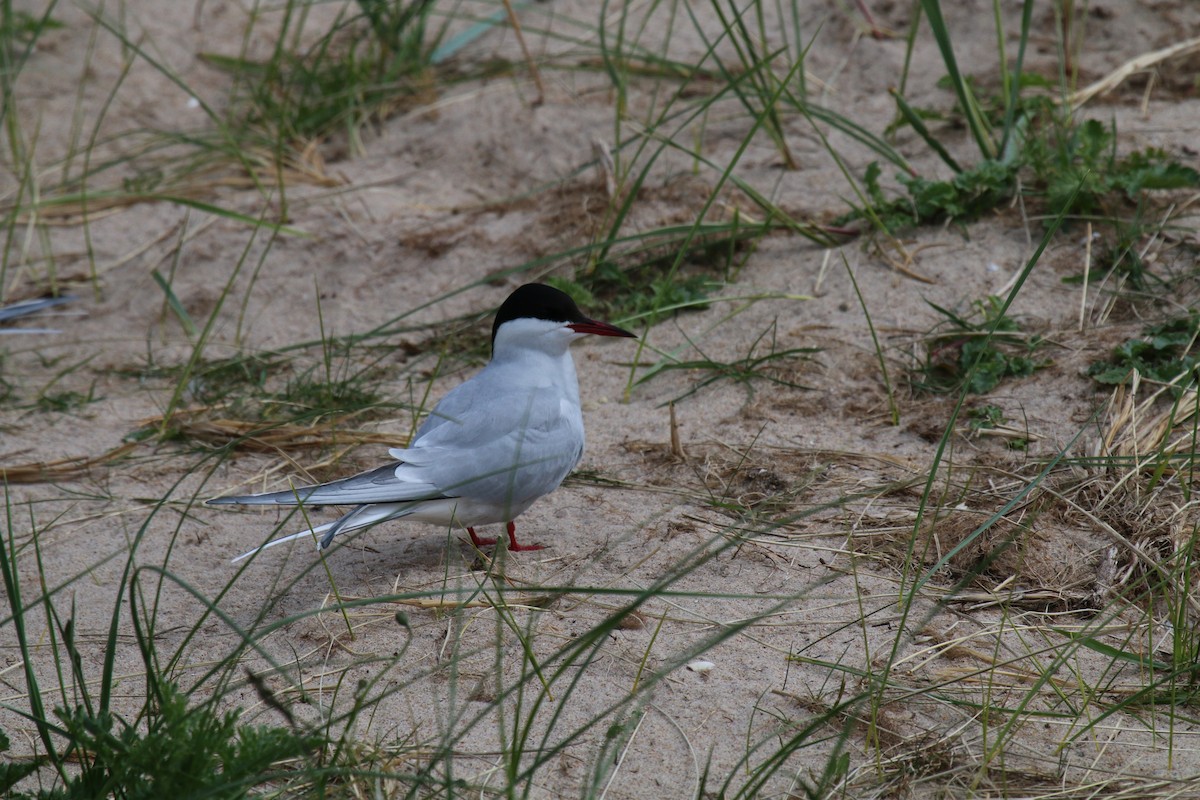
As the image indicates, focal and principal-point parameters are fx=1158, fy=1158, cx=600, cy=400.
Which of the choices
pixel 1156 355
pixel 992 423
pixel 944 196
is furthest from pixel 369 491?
pixel 944 196

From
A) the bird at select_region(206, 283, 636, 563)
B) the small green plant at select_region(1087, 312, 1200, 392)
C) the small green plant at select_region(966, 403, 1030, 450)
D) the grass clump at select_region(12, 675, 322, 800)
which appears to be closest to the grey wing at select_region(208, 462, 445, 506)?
the bird at select_region(206, 283, 636, 563)

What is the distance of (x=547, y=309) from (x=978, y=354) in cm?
124

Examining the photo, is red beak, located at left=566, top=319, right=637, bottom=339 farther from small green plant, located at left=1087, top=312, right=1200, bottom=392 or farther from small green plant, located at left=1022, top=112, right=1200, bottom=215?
small green plant, located at left=1022, top=112, right=1200, bottom=215

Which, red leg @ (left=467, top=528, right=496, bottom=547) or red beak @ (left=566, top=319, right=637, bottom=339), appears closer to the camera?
red leg @ (left=467, top=528, right=496, bottom=547)

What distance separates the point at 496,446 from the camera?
8.71ft

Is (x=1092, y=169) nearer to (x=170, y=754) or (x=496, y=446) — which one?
(x=496, y=446)

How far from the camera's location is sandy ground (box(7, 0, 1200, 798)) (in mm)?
2080

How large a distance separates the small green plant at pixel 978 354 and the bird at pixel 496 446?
0.98 m

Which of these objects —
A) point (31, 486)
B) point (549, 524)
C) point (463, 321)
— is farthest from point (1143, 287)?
point (31, 486)

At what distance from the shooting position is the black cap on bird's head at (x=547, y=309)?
288 cm

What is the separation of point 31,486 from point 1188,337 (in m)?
3.11

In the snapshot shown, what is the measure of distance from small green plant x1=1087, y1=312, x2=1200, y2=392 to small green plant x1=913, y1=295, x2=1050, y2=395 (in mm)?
178

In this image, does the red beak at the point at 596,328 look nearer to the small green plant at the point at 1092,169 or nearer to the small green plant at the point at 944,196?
the small green plant at the point at 944,196

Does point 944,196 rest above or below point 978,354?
above
